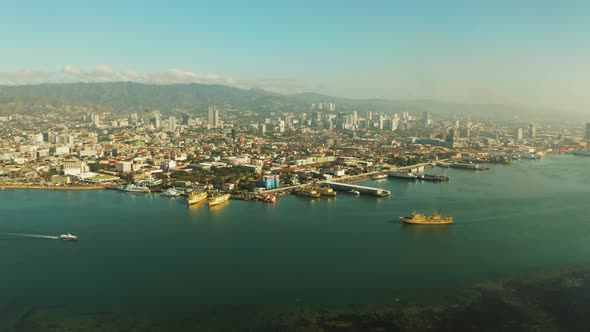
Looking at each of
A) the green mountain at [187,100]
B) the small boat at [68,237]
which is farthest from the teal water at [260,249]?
the green mountain at [187,100]

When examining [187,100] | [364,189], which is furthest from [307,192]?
[187,100]

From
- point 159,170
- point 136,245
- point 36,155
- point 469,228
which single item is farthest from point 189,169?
point 469,228

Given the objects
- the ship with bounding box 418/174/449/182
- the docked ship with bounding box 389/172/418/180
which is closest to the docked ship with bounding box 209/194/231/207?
the docked ship with bounding box 389/172/418/180

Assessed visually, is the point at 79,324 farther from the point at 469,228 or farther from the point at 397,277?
the point at 469,228

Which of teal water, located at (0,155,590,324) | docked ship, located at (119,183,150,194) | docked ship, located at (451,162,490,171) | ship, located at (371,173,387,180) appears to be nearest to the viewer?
teal water, located at (0,155,590,324)

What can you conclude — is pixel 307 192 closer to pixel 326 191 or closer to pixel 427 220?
pixel 326 191

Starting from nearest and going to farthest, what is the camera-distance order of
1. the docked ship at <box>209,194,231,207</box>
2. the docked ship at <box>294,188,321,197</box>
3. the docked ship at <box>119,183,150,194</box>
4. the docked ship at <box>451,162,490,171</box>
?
the docked ship at <box>209,194,231,207</box> < the docked ship at <box>294,188,321,197</box> < the docked ship at <box>119,183,150,194</box> < the docked ship at <box>451,162,490,171</box>

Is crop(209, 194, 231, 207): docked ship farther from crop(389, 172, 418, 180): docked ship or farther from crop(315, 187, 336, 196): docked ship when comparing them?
crop(389, 172, 418, 180): docked ship
